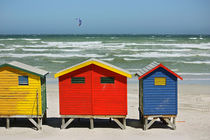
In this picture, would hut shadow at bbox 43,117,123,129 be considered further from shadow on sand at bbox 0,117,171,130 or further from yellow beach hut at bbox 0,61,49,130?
yellow beach hut at bbox 0,61,49,130

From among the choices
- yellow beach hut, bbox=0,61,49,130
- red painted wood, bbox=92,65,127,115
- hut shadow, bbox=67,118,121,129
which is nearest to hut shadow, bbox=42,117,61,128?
hut shadow, bbox=67,118,121,129

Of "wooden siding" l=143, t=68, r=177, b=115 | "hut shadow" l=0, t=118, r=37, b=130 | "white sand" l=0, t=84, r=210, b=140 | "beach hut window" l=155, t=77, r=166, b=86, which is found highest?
"beach hut window" l=155, t=77, r=166, b=86

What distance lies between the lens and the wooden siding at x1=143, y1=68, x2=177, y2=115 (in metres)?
13.2

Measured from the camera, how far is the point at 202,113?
54.4 ft

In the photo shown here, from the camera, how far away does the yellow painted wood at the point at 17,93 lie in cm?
1334

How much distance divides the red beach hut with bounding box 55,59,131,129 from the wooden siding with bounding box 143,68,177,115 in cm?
91

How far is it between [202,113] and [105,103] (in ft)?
19.7

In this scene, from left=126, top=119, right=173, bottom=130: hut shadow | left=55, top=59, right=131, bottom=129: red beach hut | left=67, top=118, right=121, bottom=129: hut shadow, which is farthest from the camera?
left=67, top=118, right=121, bottom=129: hut shadow

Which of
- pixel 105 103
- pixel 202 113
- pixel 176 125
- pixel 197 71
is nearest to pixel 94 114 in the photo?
pixel 105 103

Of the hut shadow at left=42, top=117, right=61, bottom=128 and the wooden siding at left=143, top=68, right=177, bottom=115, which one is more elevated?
the wooden siding at left=143, top=68, right=177, bottom=115

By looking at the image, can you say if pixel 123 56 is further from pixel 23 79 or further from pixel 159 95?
pixel 23 79

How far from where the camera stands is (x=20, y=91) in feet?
44.0

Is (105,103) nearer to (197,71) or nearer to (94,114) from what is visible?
(94,114)

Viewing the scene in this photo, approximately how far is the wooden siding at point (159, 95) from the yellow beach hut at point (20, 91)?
14.3ft
